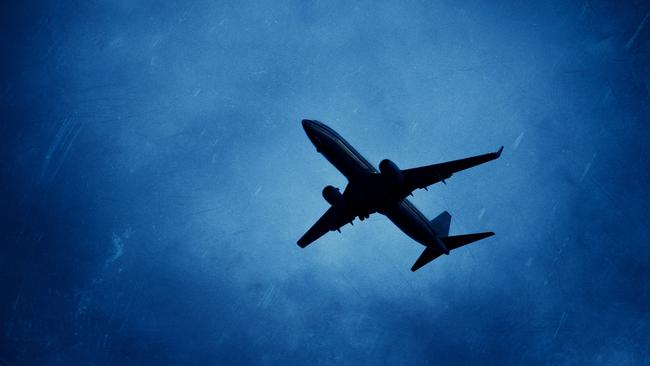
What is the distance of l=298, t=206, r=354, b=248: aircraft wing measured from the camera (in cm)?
4598

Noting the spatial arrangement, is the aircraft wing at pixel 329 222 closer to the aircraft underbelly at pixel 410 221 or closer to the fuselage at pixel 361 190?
the fuselage at pixel 361 190

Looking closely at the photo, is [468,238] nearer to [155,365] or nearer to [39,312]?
[155,365]

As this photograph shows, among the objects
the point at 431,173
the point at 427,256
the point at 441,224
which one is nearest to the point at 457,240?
the point at 427,256

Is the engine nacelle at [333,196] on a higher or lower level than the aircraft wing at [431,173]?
lower

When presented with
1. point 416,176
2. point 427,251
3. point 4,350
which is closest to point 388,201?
point 416,176

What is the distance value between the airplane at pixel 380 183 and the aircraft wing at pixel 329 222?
110 mm

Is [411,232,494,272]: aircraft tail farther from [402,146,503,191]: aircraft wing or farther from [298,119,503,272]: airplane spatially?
[402,146,503,191]: aircraft wing

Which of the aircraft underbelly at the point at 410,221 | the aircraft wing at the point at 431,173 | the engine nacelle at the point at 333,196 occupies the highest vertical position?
the aircraft wing at the point at 431,173

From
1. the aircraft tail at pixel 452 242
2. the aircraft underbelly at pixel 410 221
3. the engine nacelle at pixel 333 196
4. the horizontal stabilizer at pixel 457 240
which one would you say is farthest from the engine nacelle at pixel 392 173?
the horizontal stabilizer at pixel 457 240

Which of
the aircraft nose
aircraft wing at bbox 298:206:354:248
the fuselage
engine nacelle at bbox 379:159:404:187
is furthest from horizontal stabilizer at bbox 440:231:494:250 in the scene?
the aircraft nose

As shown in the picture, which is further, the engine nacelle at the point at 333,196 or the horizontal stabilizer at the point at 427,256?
the horizontal stabilizer at the point at 427,256

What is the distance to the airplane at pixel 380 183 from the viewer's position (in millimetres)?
38219

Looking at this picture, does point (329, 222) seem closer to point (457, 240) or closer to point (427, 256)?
point (427, 256)

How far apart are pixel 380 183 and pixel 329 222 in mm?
10577
